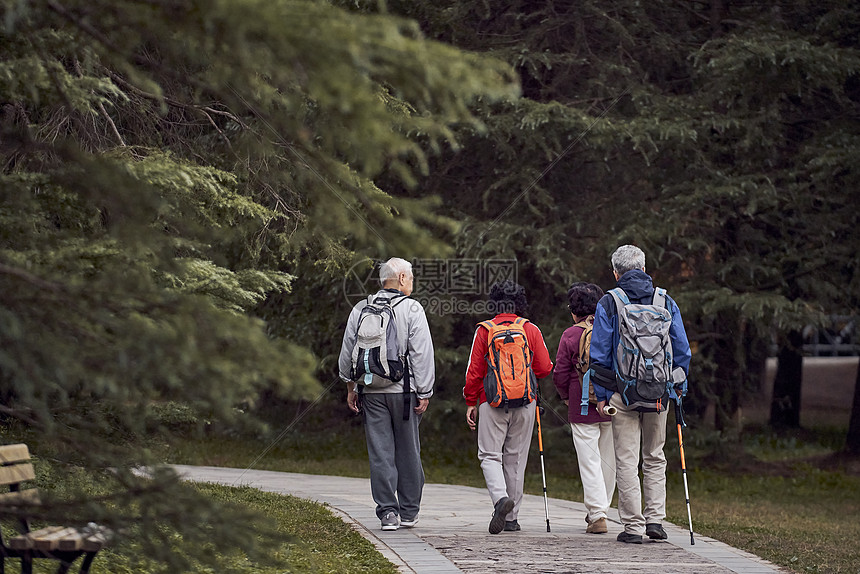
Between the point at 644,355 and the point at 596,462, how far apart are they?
39.5 inches

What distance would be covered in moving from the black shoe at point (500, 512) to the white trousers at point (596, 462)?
54 centimetres

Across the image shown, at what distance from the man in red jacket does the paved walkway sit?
31cm

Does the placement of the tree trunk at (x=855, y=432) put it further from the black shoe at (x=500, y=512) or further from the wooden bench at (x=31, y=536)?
the wooden bench at (x=31, y=536)

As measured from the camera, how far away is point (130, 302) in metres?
3.17

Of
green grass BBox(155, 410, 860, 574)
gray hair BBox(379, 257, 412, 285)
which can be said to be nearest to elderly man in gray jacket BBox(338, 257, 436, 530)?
gray hair BBox(379, 257, 412, 285)

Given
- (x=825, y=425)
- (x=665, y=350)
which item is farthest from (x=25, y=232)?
(x=825, y=425)

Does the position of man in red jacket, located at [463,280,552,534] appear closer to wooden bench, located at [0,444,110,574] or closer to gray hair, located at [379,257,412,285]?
gray hair, located at [379,257,412,285]

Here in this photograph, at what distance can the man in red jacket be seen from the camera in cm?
733

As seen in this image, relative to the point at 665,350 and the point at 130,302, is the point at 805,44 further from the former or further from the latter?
the point at 130,302

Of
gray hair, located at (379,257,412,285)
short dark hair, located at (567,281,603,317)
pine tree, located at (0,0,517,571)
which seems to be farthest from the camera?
short dark hair, located at (567,281,603,317)

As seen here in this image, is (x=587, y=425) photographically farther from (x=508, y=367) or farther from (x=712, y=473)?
(x=712, y=473)

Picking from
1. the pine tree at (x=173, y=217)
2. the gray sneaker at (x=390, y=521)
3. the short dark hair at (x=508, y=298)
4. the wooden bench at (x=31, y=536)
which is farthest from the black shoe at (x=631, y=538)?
the wooden bench at (x=31, y=536)

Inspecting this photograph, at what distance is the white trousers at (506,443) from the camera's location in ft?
24.1

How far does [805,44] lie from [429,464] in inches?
293
